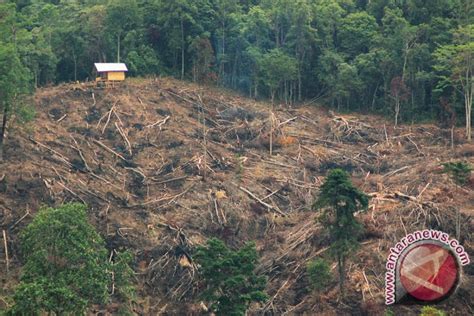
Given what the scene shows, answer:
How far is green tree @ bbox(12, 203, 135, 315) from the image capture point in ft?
75.0

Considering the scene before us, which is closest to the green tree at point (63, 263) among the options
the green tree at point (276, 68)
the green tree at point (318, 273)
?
the green tree at point (318, 273)

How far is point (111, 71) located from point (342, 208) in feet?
58.0

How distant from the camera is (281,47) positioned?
45688mm

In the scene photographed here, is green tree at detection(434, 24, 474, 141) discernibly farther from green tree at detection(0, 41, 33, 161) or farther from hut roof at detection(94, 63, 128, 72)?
green tree at detection(0, 41, 33, 161)

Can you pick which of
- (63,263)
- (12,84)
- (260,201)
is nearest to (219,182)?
(260,201)

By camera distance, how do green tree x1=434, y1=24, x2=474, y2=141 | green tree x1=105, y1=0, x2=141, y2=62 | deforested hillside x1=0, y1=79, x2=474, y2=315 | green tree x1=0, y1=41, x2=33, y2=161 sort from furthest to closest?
green tree x1=105, y1=0, x2=141, y2=62, green tree x1=434, y1=24, x2=474, y2=141, green tree x1=0, y1=41, x2=33, y2=161, deforested hillside x1=0, y1=79, x2=474, y2=315

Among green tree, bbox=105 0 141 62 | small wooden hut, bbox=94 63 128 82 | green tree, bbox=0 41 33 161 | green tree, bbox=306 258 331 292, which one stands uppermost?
green tree, bbox=105 0 141 62

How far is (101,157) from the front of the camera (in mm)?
35969

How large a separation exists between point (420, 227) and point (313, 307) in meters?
5.27

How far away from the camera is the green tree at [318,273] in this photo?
93.8 ft

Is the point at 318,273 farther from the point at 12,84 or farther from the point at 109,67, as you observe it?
the point at 109,67

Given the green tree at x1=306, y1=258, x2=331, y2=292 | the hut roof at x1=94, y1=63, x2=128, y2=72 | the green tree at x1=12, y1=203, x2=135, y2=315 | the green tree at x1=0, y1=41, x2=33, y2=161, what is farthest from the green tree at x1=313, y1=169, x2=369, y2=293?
the hut roof at x1=94, y1=63, x2=128, y2=72

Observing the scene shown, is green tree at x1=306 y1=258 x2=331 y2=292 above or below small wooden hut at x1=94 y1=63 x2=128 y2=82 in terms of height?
below

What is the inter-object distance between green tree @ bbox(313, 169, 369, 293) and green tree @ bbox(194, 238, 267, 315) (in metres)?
3.07
